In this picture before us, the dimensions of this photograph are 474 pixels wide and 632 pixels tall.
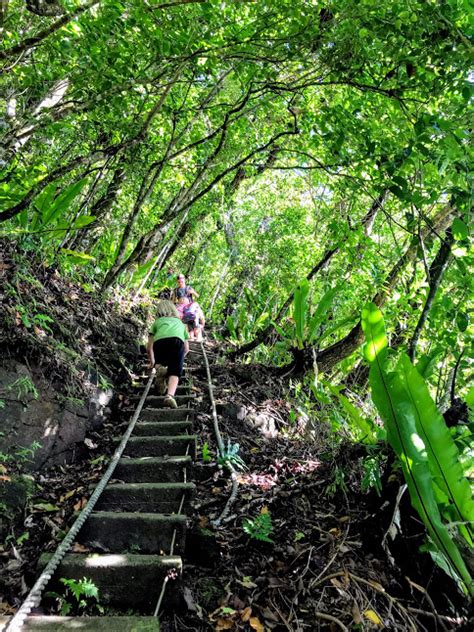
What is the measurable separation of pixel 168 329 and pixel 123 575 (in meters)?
3.11

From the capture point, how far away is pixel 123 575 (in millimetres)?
2355

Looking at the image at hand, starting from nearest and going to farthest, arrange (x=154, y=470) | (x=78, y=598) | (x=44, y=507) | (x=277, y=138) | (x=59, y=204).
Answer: (x=78, y=598)
(x=44, y=507)
(x=154, y=470)
(x=59, y=204)
(x=277, y=138)

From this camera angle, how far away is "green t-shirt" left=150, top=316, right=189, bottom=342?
512cm

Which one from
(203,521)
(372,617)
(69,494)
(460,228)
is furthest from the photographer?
(69,494)

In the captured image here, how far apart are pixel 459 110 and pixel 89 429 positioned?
4279mm

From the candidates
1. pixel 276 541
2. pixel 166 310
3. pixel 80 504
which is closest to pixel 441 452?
pixel 276 541

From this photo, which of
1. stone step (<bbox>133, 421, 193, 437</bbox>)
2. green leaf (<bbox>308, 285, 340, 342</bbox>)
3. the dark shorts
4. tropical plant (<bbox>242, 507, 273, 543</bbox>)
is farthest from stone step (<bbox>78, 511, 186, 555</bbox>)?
green leaf (<bbox>308, 285, 340, 342</bbox>)

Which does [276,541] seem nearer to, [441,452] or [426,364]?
[441,452]

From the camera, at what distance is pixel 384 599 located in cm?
210

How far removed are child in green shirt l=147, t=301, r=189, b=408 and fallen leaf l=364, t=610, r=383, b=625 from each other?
3.28 m

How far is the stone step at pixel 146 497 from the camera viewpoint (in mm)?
3078

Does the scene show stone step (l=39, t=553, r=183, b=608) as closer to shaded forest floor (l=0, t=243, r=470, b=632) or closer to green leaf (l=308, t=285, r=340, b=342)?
shaded forest floor (l=0, t=243, r=470, b=632)

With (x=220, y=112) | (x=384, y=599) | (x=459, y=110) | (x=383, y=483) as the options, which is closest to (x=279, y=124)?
(x=220, y=112)

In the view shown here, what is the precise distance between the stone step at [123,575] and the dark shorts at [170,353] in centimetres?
282
